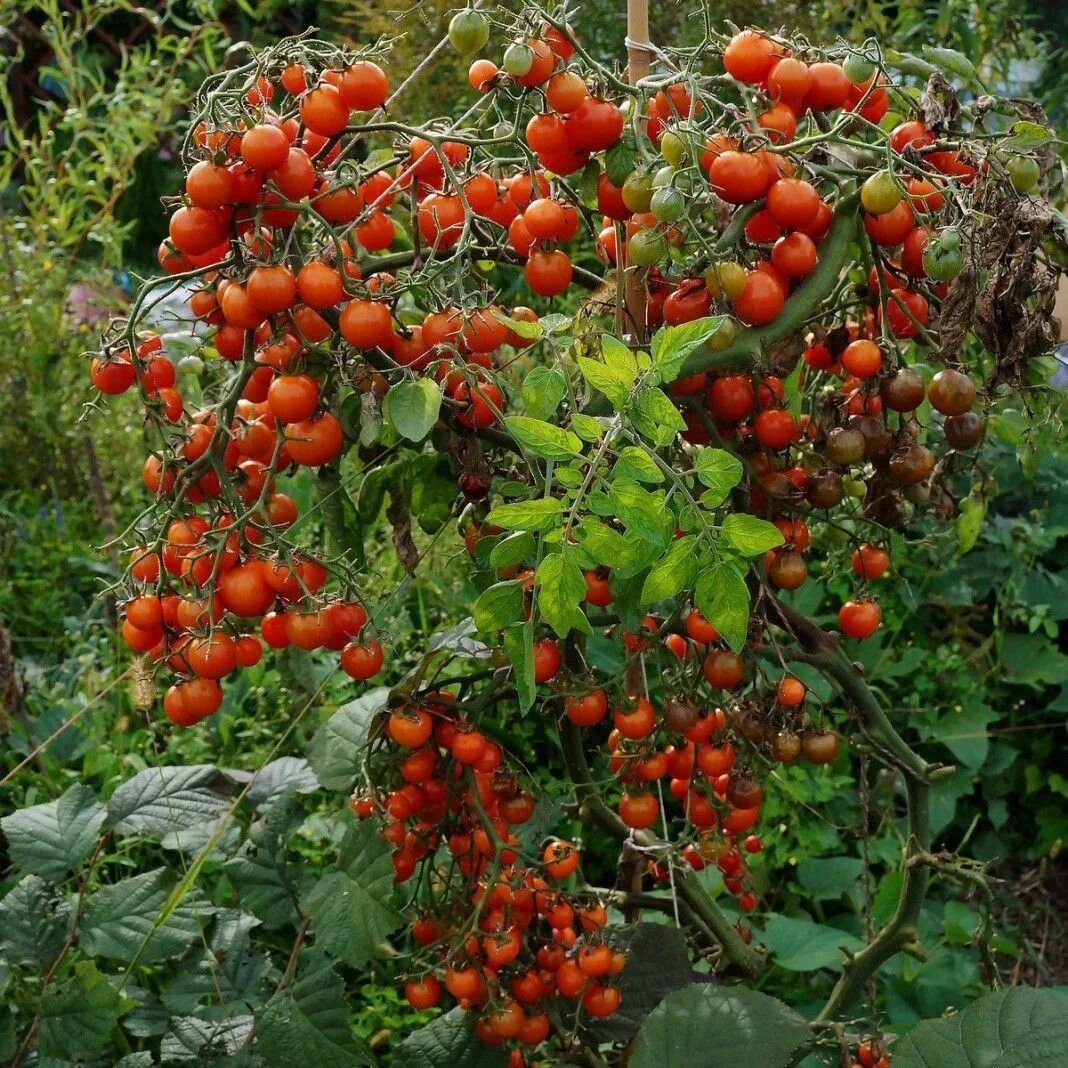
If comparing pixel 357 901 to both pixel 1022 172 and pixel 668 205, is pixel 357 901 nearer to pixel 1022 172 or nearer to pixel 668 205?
pixel 668 205

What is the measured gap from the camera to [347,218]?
1019 mm

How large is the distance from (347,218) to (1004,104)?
54 cm

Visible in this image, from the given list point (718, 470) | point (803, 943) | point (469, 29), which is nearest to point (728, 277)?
point (718, 470)

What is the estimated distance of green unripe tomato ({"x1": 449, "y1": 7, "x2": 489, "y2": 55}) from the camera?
0.96 metres

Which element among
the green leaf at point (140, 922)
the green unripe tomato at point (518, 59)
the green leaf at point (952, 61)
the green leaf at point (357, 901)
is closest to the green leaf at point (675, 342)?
the green unripe tomato at point (518, 59)

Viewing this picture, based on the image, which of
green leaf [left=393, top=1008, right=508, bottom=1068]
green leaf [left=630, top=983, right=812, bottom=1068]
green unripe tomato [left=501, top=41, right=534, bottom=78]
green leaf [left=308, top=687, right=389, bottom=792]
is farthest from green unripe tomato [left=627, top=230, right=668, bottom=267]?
green leaf [left=393, top=1008, right=508, bottom=1068]

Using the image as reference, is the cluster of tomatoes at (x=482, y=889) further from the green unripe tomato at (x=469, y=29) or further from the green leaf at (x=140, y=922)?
the green unripe tomato at (x=469, y=29)

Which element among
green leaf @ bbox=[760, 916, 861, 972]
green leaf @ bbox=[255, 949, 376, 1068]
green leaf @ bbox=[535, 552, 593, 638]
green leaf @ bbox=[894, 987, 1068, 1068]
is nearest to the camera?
green leaf @ bbox=[535, 552, 593, 638]

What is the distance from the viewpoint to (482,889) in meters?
1.21

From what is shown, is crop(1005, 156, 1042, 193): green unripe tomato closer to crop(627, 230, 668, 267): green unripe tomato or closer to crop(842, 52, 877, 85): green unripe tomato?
crop(842, 52, 877, 85): green unripe tomato

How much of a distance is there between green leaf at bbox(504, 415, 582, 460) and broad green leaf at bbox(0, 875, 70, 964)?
2.93ft

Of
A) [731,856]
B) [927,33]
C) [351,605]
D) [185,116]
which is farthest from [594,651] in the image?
[185,116]

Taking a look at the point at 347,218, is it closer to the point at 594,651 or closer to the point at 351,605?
the point at 351,605

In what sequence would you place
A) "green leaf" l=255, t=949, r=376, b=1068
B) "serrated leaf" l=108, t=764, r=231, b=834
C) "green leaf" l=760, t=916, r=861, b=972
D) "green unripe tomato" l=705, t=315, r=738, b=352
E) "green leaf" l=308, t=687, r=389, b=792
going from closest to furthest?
1. "green unripe tomato" l=705, t=315, r=738, b=352
2. "green leaf" l=255, t=949, r=376, b=1068
3. "green leaf" l=308, t=687, r=389, b=792
4. "serrated leaf" l=108, t=764, r=231, b=834
5. "green leaf" l=760, t=916, r=861, b=972
